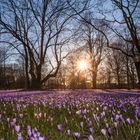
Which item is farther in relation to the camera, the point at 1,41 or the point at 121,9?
the point at 1,41

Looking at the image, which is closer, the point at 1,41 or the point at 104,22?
the point at 104,22

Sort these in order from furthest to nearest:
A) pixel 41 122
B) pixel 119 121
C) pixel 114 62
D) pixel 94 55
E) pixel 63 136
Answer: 1. pixel 114 62
2. pixel 94 55
3. pixel 41 122
4. pixel 119 121
5. pixel 63 136

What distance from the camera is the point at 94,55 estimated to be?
195ft

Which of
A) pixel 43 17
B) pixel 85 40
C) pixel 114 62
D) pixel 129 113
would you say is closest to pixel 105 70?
pixel 114 62

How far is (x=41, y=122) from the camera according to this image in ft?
17.4

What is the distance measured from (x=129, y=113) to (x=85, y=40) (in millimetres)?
49604

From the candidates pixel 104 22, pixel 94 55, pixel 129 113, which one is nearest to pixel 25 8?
pixel 104 22

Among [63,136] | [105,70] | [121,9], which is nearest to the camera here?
[63,136]

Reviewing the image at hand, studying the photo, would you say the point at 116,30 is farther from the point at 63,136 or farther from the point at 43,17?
the point at 63,136

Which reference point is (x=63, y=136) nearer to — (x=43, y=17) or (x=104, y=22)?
(x=104, y=22)

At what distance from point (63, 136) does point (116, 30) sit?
22513 mm

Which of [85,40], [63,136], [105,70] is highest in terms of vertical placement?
[85,40]

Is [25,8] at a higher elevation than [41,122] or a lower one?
higher

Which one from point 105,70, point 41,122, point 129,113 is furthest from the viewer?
point 105,70
